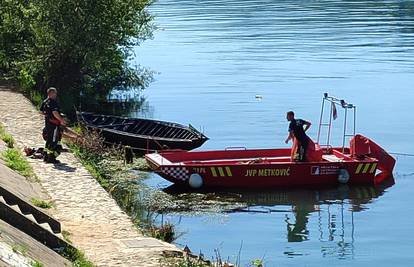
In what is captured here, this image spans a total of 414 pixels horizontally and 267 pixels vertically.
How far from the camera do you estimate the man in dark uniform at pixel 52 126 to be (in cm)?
2225

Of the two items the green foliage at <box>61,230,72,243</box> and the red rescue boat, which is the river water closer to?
the red rescue boat

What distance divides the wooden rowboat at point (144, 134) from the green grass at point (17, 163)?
7.38m

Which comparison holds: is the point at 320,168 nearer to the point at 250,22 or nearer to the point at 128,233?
the point at 128,233

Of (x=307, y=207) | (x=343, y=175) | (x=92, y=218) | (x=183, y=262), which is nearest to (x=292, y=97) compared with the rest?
(x=343, y=175)

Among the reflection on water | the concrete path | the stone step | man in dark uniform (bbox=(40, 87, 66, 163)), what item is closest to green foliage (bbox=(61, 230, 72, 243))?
the concrete path

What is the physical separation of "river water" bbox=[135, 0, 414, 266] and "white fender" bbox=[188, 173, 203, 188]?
1.25m

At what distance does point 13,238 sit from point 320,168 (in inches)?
568

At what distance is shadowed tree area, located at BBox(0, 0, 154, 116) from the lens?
3391 centimetres

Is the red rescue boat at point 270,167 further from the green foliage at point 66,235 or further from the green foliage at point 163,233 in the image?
the green foliage at point 66,235

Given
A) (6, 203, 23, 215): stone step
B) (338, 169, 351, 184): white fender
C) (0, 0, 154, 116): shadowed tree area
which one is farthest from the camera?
(0, 0, 154, 116): shadowed tree area

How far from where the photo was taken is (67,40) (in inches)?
1340

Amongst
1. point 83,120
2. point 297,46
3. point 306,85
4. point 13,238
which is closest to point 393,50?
point 297,46

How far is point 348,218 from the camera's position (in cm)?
2308

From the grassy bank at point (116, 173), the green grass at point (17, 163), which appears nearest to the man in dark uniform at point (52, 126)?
the green grass at point (17, 163)
